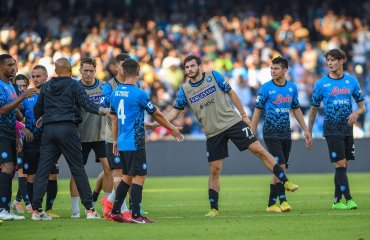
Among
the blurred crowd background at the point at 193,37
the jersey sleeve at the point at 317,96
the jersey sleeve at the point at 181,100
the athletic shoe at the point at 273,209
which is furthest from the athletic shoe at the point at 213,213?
the blurred crowd background at the point at 193,37

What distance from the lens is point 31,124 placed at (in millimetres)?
14977

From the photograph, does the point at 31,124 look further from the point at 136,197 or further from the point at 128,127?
the point at 136,197

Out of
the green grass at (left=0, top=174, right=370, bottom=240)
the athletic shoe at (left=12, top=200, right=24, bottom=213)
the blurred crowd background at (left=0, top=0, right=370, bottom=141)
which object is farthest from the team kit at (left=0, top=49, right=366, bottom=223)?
the blurred crowd background at (left=0, top=0, right=370, bottom=141)

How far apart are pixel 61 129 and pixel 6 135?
0.86 m

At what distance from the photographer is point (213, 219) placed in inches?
522

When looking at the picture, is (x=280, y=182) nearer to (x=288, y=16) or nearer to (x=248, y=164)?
(x=248, y=164)

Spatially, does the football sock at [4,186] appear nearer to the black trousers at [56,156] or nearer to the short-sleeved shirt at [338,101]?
the black trousers at [56,156]

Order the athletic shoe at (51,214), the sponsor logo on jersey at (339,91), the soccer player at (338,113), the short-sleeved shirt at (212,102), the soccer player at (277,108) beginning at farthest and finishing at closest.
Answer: the sponsor logo on jersey at (339,91) → the soccer player at (338,113) → the soccer player at (277,108) → the athletic shoe at (51,214) → the short-sleeved shirt at (212,102)

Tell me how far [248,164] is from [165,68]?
4575mm

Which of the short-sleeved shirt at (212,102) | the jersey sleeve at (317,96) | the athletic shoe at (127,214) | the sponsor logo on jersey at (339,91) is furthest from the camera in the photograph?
the jersey sleeve at (317,96)

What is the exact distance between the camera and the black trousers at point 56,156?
13.5 m

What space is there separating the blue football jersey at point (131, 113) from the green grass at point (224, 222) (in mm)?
1117

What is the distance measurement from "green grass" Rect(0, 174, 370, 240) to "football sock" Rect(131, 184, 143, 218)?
13.7 inches

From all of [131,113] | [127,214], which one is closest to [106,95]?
[131,113]
